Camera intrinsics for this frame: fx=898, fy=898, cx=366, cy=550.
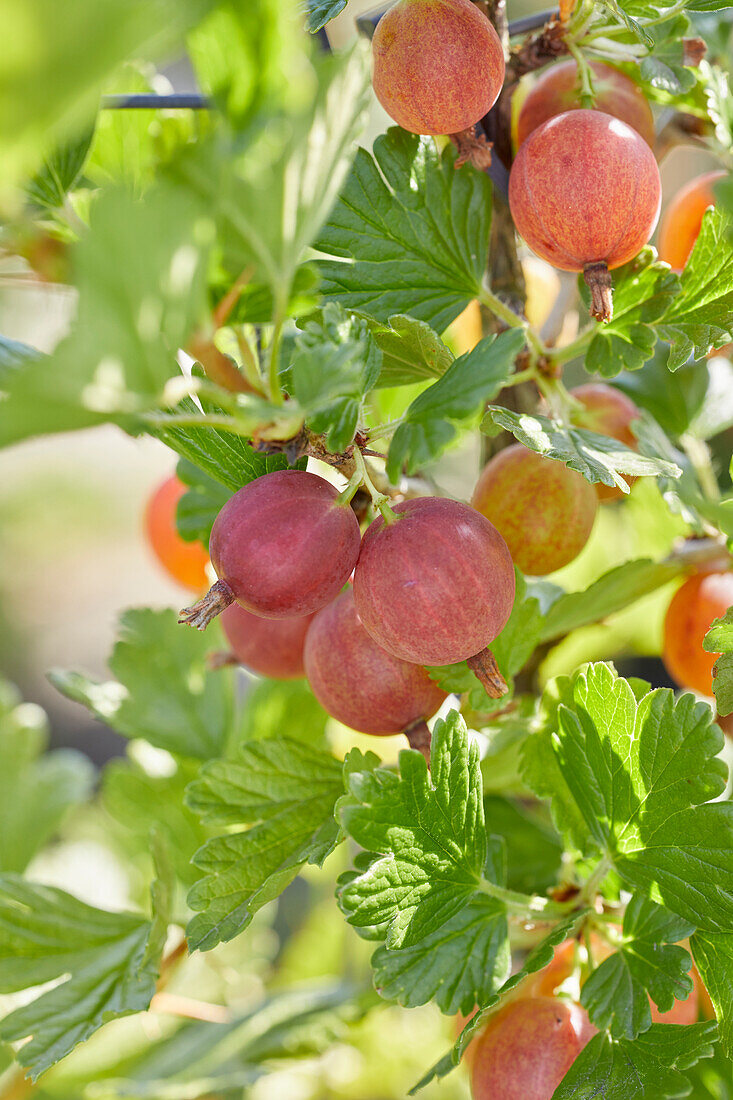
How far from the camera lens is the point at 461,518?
274 mm

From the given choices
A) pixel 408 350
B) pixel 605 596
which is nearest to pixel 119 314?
pixel 408 350

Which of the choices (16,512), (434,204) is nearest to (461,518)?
(434,204)

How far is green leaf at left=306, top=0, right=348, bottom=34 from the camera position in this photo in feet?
0.99

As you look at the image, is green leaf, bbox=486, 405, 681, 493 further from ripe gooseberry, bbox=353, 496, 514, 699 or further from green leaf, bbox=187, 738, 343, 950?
green leaf, bbox=187, 738, 343, 950

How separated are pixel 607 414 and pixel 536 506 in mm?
80

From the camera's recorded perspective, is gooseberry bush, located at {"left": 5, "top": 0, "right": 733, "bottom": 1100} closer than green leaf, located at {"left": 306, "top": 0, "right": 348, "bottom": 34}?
Yes

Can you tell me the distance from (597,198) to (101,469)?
1.90 meters

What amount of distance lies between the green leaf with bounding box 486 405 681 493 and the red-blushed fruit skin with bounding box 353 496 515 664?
0.03 m

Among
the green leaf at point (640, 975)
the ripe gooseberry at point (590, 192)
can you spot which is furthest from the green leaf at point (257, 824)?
the ripe gooseberry at point (590, 192)

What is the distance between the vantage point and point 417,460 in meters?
0.24

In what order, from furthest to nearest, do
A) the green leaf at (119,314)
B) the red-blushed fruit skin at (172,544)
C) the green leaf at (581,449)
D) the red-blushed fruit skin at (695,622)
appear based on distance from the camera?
the red-blushed fruit skin at (172,544) < the red-blushed fruit skin at (695,622) < the green leaf at (581,449) < the green leaf at (119,314)

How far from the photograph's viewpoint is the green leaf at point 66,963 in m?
0.33

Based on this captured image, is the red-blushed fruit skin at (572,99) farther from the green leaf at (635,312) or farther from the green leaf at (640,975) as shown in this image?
the green leaf at (640,975)

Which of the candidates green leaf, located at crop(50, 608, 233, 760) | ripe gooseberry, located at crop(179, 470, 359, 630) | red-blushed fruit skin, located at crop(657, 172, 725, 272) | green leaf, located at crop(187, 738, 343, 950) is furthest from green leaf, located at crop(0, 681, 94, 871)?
red-blushed fruit skin, located at crop(657, 172, 725, 272)
